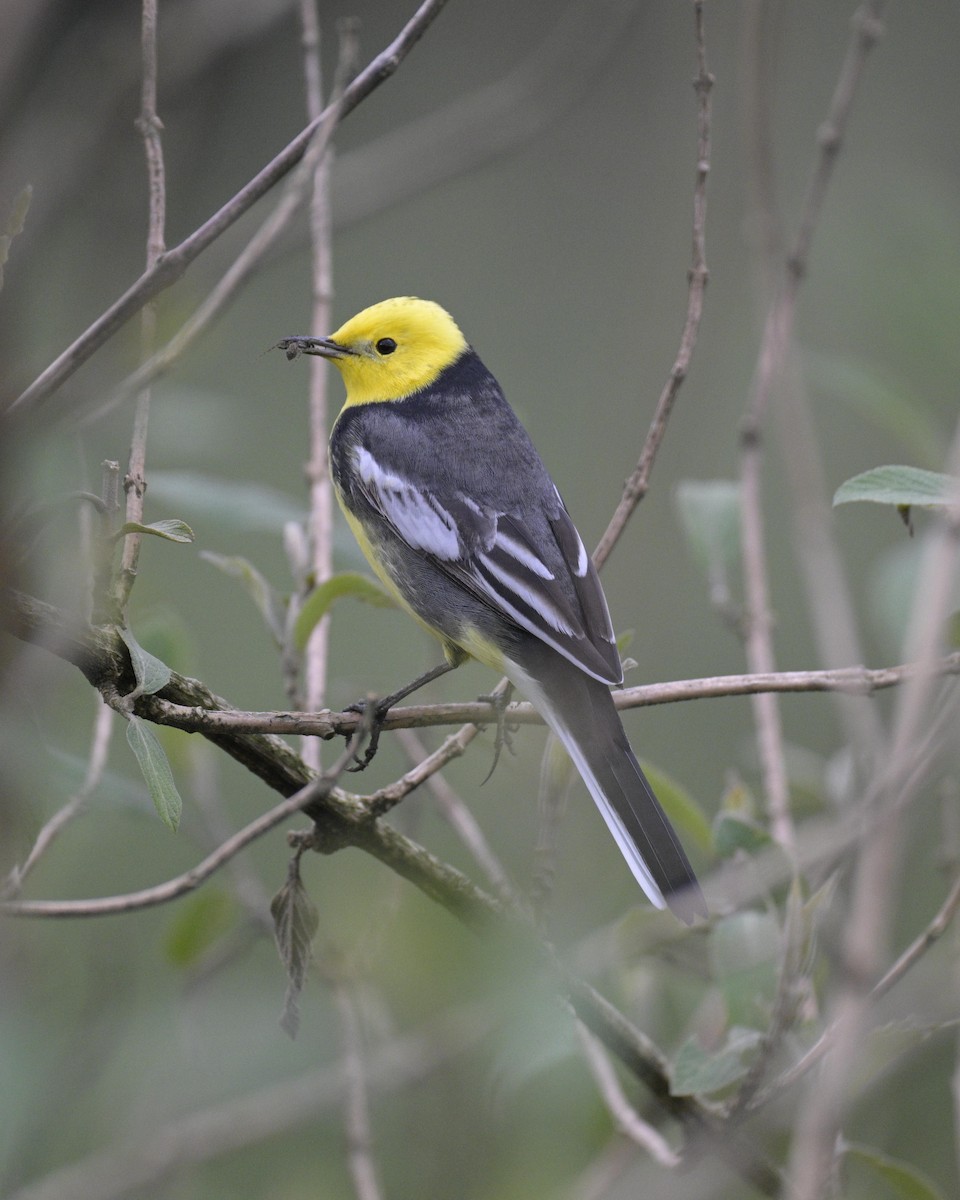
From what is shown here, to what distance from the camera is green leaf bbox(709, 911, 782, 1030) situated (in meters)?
1.92

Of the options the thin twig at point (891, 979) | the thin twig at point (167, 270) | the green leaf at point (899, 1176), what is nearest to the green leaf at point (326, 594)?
the thin twig at point (167, 270)

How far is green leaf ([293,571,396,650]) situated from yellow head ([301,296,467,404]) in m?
1.37

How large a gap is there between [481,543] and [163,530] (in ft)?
4.40

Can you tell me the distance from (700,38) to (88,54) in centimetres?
160

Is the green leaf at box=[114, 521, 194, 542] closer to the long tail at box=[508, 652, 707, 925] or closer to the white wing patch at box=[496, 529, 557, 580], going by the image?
the long tail at box=[508, 652, 707, 925]

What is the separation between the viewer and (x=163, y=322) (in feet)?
6.27

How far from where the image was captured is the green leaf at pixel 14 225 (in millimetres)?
1430

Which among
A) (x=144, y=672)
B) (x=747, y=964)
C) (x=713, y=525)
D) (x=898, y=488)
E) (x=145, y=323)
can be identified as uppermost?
(x=145, y=323)

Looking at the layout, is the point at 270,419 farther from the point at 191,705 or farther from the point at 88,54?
the point at 191,705

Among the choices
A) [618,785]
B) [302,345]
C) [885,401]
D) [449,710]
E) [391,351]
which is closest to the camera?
[449,710]

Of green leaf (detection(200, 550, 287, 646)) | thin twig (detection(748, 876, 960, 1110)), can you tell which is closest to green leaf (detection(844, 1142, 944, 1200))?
thin twig (detection(748, 876, 960, 1110))

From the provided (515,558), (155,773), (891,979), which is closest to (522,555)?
(515,558)

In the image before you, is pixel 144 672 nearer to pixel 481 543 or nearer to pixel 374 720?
pixel 374 720

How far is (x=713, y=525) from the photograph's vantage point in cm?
258
